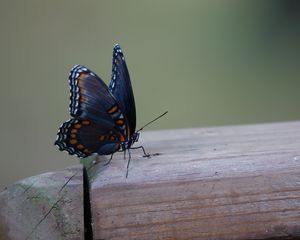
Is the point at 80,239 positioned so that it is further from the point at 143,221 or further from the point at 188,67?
the point at 188,67

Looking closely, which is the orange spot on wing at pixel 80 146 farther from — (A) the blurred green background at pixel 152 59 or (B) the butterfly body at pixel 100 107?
(A) the blurred green background at pixel 152 59

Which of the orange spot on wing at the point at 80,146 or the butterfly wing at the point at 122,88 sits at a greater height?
the butterfly wing at the point at 122,88

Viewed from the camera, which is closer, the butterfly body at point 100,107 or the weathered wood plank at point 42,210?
the weathered wood plank at point 42,210

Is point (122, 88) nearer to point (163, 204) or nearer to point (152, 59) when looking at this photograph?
point (163, 204)

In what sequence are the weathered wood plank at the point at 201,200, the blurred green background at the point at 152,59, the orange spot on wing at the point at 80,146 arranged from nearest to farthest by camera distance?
the weathered wood plank at the point at 201,200 → the orange spot on wing at the point at 80,146 → the blurred green background at the point at 152,59

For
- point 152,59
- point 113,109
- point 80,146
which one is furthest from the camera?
point 152,59

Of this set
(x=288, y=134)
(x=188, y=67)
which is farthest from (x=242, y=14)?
(x=288, y=134)

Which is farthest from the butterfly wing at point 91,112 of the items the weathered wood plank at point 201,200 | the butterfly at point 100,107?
the weathered wood plank at point 201,200

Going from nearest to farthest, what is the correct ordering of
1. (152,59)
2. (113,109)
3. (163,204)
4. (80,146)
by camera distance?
(163,204) → (80,146) → (113,109) → (152,59)

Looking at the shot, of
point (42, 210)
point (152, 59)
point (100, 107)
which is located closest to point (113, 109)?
point (100, 107)
